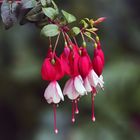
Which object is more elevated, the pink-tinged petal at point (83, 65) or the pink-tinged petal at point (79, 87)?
the pink-tinged petal at point (83, 65)

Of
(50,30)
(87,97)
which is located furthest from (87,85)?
(87,97)

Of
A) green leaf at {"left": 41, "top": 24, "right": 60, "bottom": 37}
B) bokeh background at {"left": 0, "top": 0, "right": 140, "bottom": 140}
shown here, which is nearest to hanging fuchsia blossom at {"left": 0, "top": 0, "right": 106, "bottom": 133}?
green leaf at {"left": 41, "top": 24, "right": 60, "bottom": 37}

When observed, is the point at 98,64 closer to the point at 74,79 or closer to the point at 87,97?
the point at 74,79

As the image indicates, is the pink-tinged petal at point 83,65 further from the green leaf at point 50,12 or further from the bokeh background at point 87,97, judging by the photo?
the bokeh background at point 87,97

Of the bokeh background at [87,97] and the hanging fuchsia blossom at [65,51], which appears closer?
the hanging fuchsia blossom at [65,51]

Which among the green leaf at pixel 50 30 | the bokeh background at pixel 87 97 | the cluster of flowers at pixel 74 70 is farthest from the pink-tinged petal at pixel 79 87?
the bokeh background at pixel 87 97

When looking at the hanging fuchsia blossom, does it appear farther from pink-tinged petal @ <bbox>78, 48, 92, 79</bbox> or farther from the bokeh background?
the bokeh background

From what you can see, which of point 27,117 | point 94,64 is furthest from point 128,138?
point 94,64
